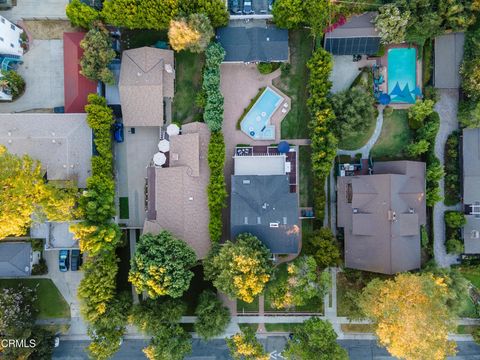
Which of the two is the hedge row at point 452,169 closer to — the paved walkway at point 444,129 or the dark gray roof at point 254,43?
the paved walkway at point 444,129

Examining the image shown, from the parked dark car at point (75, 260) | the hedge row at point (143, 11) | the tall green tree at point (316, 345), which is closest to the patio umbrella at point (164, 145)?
the hedge row at point (143, 11)

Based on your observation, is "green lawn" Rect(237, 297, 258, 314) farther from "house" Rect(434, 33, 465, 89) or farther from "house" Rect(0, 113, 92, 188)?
"house" Rect(434, 33, 465, 89)

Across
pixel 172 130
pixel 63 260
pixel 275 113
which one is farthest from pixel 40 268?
pixel 275 113

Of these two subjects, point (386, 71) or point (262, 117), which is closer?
point (386, 71)

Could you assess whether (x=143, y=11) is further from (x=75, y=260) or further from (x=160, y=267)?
(x=75, y=260)

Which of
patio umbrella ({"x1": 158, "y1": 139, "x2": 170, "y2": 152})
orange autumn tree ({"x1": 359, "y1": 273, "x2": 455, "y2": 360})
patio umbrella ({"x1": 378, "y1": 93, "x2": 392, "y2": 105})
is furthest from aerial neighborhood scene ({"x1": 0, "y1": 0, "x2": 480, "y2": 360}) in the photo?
patio umbrella ({"x1": 378, "y1": 93, "x2": 392, "y2": 105})

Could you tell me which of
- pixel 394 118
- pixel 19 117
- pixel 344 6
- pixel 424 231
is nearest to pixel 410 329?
pixel 424 231
